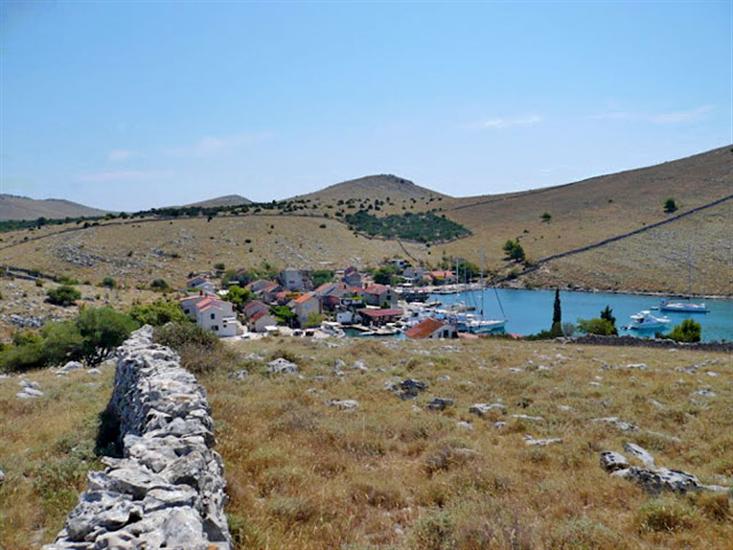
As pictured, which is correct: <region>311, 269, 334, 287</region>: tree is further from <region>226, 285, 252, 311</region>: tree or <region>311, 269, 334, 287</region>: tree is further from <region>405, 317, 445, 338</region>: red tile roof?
<region>405, 317, 445, 338</region>: red tile roof

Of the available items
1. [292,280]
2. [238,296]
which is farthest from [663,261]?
[238,296]

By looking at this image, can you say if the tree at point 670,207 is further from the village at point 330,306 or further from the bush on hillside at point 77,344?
the bush on hillside at point 77,344

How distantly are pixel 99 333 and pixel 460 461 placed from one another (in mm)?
22156

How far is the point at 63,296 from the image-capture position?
4691cm

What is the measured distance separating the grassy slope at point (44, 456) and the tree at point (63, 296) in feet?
124

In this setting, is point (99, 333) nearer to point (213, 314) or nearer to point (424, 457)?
point (424, 457)

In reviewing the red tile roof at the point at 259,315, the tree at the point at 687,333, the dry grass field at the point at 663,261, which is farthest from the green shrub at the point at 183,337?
the dry grass field at the point at 663,261

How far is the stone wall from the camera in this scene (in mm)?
3744

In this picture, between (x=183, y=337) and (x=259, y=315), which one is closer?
(x=183, y=337)

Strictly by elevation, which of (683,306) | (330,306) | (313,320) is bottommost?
(683,306)

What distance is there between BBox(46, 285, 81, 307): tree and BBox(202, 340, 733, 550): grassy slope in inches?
1602

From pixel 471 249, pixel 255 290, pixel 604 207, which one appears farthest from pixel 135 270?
pixel 604 207

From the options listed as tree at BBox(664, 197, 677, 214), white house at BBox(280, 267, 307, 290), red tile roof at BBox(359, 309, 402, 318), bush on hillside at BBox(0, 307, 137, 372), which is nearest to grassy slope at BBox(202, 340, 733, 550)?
bush on hillside at BBox(0, 307, 137, 372)

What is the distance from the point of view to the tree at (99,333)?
939 inches
